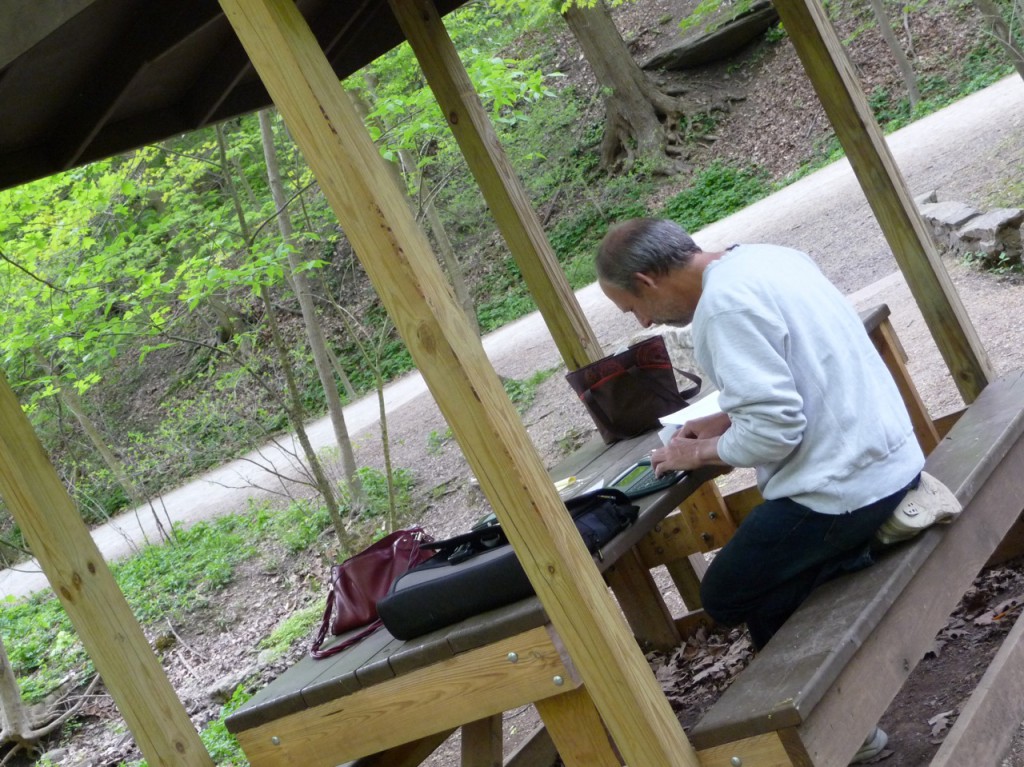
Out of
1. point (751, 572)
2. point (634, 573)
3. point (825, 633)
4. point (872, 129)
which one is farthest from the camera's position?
point (634, 573)

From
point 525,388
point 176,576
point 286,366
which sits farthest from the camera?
point 525,388

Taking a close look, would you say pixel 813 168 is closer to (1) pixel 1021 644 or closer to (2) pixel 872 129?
(2) pixel 872 129

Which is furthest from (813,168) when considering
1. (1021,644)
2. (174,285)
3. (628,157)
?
(1021,644)

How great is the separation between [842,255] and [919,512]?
30.2 ft

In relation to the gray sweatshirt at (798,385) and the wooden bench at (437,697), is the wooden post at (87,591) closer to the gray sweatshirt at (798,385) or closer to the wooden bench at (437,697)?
the wooden bench at (437,697)

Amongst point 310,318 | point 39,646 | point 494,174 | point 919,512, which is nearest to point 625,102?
point 310,318

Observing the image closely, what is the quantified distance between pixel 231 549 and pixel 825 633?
999 cm

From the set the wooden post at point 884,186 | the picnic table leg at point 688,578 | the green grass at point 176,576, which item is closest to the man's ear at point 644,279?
the wooden post at point 884,186

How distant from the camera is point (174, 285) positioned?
7.91m

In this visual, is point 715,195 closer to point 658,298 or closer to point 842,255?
point 842,255

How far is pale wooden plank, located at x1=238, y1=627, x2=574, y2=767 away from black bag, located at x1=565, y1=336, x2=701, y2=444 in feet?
4.88

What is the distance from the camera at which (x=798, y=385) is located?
2752mm

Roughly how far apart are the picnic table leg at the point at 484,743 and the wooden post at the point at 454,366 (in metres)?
1.39

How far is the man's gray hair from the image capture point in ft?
9.61
